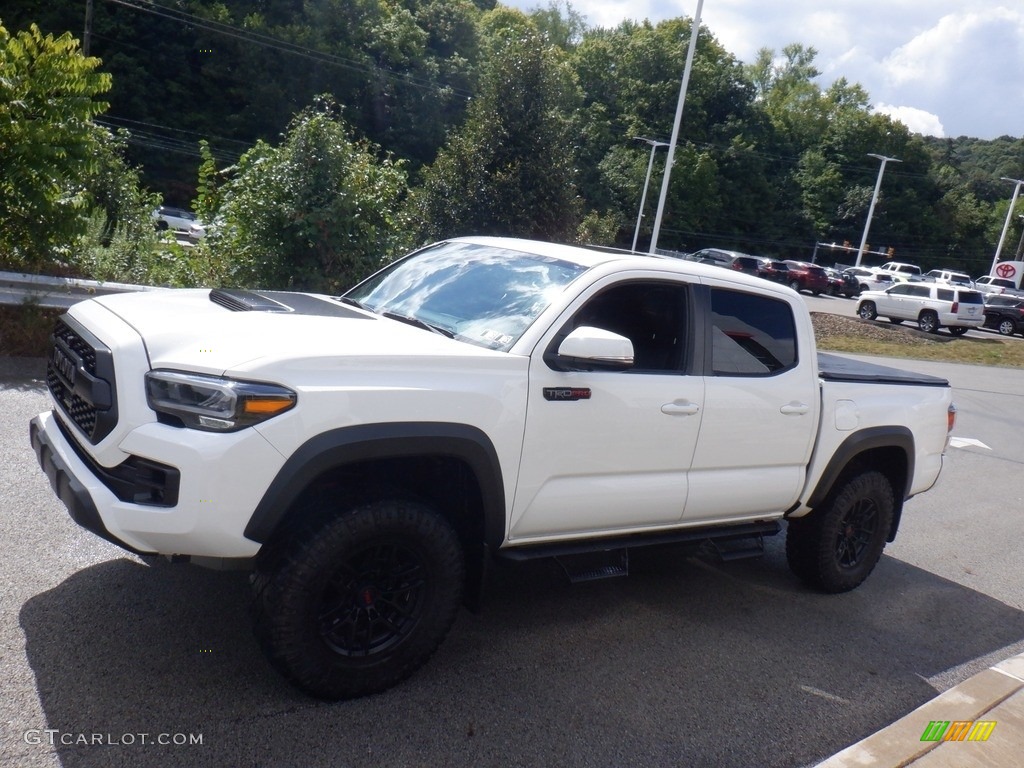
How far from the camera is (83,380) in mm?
3592

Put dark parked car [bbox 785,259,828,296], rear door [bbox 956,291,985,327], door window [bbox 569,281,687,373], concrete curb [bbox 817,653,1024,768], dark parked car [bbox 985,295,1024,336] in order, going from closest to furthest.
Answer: concrete curb [bbox 817,653,1024,768] → door window [bbox 569,281,687,373] → rear door [bbox 956,291,985,327] → dark parked car [bbox 985,295,1024,336] → dark parked car [bbox 785,259,828,296]

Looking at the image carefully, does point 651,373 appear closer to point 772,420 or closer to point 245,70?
point 772,420

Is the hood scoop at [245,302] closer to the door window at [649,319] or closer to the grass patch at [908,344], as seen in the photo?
the door window at [649,319]

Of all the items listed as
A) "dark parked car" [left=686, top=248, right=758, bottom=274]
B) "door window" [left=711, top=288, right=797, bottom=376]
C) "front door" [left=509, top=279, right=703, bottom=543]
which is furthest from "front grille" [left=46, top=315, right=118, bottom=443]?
"dark parked car" [left=686, top=248, right=758, bottom=274]

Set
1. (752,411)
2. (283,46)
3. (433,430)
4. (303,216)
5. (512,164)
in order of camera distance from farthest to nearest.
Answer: (283,46), (512,164), (303,216), (752,411), (433,430)

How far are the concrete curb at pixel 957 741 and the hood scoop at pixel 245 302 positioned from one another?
123 inches

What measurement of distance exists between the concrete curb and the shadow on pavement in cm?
13

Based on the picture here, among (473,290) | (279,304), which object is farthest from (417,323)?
(279,304)

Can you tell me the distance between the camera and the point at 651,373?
4.50 meters

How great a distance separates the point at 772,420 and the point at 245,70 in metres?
50.6

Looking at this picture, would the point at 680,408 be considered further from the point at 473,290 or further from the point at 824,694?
the point at 824,694

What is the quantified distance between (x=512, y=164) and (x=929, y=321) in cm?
2129

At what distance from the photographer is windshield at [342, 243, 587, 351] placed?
169 inches

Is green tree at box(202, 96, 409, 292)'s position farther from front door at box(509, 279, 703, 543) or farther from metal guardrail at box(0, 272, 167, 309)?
front door at box(509, 279, 703, 543)
